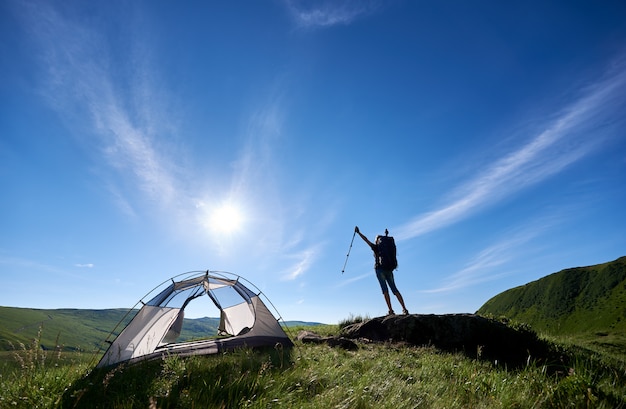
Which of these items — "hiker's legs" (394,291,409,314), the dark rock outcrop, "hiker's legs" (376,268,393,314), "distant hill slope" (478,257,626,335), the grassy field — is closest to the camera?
the grassy field

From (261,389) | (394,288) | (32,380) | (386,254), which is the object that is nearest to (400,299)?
(394,288)

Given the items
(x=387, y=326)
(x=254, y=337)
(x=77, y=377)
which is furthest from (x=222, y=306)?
(x=77, y=377)

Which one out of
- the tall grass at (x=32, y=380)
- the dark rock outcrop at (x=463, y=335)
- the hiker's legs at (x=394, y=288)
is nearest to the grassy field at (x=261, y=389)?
the tall grass at (x=32, y=380)

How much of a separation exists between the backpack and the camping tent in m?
5.45

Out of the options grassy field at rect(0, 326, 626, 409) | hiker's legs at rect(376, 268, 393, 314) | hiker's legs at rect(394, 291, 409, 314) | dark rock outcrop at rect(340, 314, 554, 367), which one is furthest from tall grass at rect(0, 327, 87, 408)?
hiker's legs at rect(394, 291, 409, 314)

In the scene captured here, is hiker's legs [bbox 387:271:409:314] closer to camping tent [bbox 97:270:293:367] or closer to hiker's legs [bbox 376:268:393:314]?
hiker's legs [bbox 376:268:393:314]

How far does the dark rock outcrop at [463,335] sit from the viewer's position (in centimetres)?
1218

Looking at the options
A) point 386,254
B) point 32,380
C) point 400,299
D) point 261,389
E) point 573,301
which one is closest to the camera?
point 261,389

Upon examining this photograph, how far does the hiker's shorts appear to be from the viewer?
13.9 meters

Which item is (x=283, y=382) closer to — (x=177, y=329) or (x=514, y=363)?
(x=514, y=363)

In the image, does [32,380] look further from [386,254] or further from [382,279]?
[386,254]

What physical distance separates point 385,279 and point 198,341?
782cm

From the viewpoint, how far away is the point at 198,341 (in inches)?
443

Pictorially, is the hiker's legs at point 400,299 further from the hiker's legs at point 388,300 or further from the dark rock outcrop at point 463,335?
the dark rock outcrop at point 463,335
